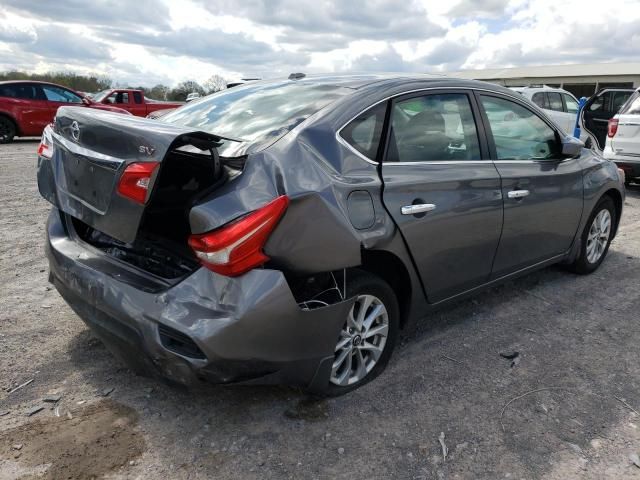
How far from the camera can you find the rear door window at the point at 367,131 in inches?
110

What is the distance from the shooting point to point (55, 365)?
3.11m

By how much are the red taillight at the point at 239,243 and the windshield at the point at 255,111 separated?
0.39 metres

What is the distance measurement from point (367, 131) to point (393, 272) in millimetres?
785

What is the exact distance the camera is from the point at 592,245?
4.89 m

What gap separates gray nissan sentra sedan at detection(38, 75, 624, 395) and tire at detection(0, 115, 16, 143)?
42.3 ft

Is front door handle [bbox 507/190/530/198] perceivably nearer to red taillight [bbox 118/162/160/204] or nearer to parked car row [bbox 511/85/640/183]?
parked car row [bbox 511/85/640/183]

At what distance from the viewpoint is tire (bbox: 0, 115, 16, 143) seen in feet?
46.6

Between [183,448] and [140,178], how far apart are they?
1223 mm

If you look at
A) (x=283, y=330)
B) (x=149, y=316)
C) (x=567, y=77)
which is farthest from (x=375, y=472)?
(x=567, y=77)

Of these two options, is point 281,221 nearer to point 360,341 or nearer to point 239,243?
point 239,243

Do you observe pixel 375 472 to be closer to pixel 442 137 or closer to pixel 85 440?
pixel 85 440

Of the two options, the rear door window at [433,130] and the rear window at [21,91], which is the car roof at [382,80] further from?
the rear window at [21,91]

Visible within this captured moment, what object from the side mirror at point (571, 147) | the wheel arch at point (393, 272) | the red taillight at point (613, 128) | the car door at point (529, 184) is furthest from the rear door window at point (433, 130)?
the red taillight at point (613, 128)

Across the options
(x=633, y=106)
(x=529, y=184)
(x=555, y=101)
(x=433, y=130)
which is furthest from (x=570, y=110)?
(x=433, y=130)
